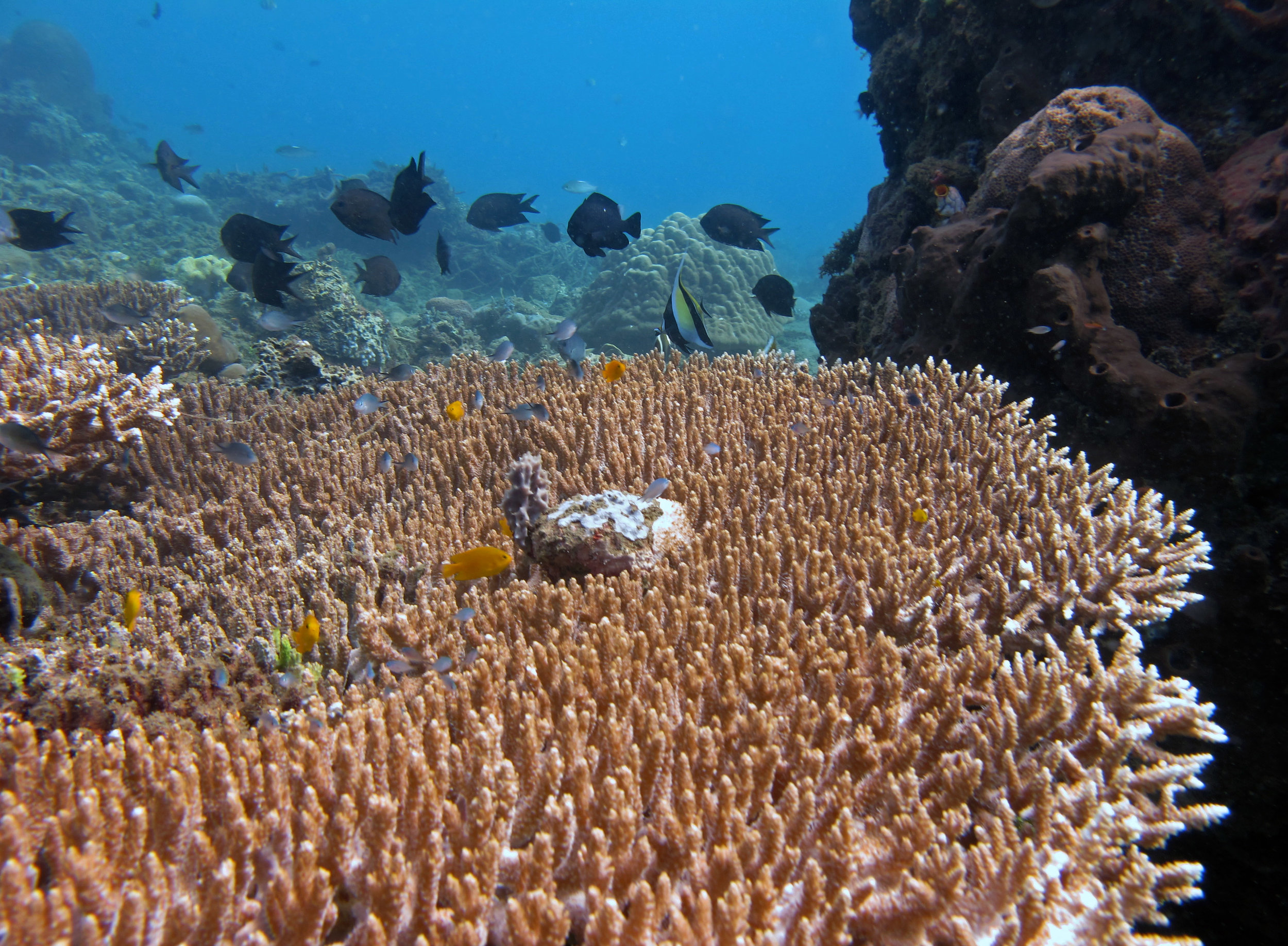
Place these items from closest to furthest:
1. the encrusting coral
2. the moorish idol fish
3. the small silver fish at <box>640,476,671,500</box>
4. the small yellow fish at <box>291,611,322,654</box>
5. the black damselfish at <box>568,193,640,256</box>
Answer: the encrusting coral < the small yellow fish at <box>291,611,322,654</box> < the small silver fish at <box>640,476,671,500</box> < the moorish idol fish < the black damselfish at <box>568,193,640,256</box>

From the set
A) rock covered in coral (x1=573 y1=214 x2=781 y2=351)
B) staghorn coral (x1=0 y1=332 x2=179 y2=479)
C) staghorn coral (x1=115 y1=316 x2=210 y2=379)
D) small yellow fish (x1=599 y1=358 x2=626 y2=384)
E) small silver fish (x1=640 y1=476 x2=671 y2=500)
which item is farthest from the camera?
rock covered in coral (x1=573 y1=214 x2=781 y2=351)

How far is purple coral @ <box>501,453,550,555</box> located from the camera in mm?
3521

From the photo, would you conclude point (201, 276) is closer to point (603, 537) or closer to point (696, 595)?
point (603, 537)

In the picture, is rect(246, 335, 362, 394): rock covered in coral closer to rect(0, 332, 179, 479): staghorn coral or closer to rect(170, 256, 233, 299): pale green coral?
rect(0, 332, 179, 479): staghorn coral

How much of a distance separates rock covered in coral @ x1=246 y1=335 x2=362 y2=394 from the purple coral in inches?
195

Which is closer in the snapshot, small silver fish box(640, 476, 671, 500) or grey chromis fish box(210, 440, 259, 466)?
Answer: small silver fish box(640, 476, 671, 500)

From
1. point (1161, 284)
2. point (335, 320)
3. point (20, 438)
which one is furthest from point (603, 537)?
point (335, 320)

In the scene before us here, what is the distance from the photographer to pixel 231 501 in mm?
4250

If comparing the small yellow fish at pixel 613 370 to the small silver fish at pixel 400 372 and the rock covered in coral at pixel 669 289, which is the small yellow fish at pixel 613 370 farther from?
the rock covered in coral at pixel 669 289

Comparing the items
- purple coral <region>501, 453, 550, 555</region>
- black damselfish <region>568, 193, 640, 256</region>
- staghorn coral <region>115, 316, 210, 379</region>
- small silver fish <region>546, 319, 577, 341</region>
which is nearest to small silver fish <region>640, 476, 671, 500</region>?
purple coral <region>501, 453, 550, 555</region>

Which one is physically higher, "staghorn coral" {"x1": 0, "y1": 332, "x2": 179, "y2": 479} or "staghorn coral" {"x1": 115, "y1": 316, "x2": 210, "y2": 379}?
"staghorn coral" {"x1": 115, "y1": 316, "x2": 210, "y2": 379}

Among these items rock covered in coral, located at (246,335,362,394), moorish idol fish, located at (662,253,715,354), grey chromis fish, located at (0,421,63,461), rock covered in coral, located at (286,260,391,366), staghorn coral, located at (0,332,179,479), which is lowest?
grey chromis fish, located at (0,421,63,461)

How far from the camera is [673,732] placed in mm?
2057

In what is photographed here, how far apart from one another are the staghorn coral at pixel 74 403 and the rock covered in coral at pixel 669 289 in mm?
10635
